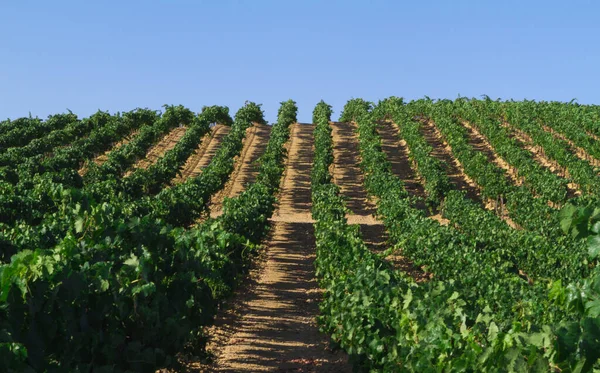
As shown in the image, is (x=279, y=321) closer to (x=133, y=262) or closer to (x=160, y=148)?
(x=133, y=262)

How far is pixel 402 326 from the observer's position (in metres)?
11.1

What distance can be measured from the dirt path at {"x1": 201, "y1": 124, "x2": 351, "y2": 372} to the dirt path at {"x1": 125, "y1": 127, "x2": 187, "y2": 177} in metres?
18.5

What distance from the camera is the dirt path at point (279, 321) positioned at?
50.8ft

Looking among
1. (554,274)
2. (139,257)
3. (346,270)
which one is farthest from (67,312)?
(554,274)

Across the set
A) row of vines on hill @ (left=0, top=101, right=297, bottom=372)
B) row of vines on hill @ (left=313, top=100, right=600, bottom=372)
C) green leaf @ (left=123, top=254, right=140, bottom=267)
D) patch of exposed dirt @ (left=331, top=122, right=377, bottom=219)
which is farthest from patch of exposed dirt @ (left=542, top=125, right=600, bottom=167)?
green leaf @ (left=123, top=254, right=140, bottom=267)

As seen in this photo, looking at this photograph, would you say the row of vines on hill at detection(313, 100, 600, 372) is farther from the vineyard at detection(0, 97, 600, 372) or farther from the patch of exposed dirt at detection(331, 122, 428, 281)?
the patch of exposed dirt at detection(331, 122, 428, 281)

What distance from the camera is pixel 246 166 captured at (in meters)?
50.0


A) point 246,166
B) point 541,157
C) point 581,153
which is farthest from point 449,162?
point 246,166

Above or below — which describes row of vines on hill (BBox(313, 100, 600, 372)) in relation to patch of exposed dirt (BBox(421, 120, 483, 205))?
below

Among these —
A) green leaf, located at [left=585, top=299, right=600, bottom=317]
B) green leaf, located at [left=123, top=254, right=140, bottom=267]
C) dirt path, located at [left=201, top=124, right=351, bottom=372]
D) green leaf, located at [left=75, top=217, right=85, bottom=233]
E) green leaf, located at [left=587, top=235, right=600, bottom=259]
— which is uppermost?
green leaf, located at [left=587, top=235, right=600, bottom=259]

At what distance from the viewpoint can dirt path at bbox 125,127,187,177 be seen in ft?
165

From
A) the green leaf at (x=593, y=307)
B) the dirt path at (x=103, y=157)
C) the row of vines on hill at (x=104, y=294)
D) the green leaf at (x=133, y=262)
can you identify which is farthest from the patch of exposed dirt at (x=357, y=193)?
the green leaf at (x=593, y=307)

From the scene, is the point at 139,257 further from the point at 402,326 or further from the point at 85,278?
the point at 402,326

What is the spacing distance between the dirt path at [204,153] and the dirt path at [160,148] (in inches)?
78.0
